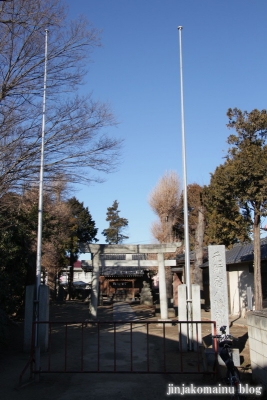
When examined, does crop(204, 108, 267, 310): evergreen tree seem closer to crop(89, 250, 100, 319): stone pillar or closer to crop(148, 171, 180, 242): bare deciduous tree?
crop(89, 250, 100, 319): stone pillar

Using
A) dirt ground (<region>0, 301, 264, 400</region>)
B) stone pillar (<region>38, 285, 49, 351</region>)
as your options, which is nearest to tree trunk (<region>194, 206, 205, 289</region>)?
stone pillar (<region>38, 285, 49, 351</region>)

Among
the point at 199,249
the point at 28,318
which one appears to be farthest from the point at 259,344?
the point at 199,249

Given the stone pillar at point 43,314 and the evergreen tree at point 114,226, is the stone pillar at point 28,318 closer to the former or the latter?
the stone pillar at point 43,314

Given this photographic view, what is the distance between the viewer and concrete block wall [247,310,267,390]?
6.57 metres

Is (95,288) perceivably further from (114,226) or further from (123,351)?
(114,226)

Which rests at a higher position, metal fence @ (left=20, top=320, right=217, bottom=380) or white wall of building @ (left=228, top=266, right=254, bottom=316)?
white wall of building @ (left=228, top=266, right=254, bottom=316)

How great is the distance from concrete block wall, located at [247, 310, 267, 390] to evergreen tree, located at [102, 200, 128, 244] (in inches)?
2084

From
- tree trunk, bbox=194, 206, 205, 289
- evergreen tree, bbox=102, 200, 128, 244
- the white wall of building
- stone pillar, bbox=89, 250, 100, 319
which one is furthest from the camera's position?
evergreen tree, bbox=102, 200, 128, 244

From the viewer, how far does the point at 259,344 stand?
687cm

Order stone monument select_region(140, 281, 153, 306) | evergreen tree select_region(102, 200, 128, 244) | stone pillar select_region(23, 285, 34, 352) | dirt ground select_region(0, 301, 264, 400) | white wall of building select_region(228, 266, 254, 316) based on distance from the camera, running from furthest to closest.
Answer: evergreen tree select_region(102, 200, 128, 244) → stone monument select_region(140, 281, 153, 306) → white wall of building select_region(228, 266, 254, 316) → stone pillar select_region(23, 285, 34, 352) → dirt ground select_region(0, 301, 264, 400)

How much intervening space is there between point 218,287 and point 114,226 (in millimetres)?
51829

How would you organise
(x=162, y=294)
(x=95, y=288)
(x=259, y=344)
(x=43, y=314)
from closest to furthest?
(x=259, y=344) → (x=43, y=314) → (x=162, y=294) → (x=95, y=288)

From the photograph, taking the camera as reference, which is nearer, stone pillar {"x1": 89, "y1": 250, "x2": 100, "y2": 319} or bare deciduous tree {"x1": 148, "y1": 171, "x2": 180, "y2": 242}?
stone pillar {"x1": 89, "y1": 250, "x2": 100, "y2": 319}

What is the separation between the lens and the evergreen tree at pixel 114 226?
198 ft
